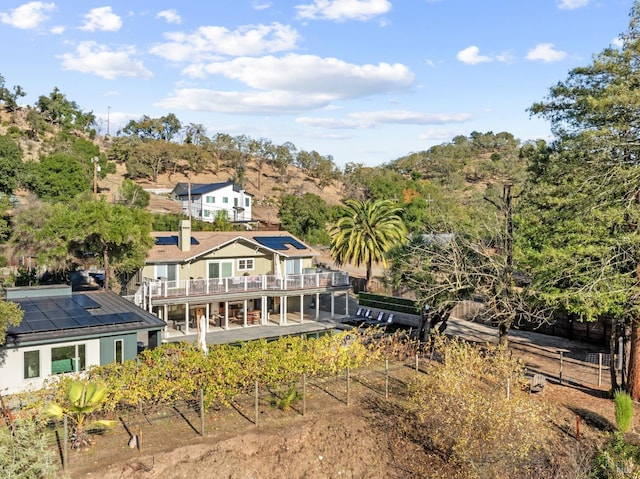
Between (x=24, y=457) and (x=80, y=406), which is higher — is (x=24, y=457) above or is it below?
below

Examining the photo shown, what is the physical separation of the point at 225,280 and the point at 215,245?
102 inches

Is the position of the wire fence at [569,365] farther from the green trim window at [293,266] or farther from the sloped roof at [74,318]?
the sloped roof at [74,318]

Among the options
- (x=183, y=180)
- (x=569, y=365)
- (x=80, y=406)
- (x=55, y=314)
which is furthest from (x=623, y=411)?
(x=183, y=180)

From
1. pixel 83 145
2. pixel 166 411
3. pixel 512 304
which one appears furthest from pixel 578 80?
pixel 83 145

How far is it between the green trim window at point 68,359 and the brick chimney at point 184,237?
41.1ft

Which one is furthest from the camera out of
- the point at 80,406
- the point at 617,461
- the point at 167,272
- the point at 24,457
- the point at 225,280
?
the point at 167,272

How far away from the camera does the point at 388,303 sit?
33.5 m

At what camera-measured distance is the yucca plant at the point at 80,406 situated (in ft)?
41.5

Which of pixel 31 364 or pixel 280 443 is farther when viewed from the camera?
pixel 31 364

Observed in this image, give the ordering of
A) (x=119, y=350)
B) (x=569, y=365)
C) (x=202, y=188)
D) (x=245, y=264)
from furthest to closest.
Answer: (x=202, y=188), (x=245, y=264), (x=569, y=365), (x=119, y=350)

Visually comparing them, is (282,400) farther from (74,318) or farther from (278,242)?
(278,242)

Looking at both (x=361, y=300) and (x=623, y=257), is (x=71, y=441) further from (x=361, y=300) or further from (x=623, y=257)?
(x=361, y=300)

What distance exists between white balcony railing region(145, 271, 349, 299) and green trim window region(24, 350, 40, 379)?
9137 mm

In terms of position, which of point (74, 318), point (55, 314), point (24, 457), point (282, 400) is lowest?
point (282, 400)
